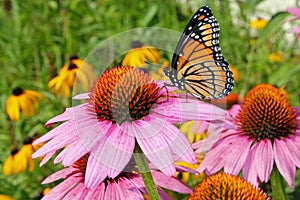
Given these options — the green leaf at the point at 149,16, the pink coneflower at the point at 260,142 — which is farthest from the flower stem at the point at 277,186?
the green leaf at the point at 149,16

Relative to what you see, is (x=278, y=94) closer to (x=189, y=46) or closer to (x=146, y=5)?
(x=189, y=46)

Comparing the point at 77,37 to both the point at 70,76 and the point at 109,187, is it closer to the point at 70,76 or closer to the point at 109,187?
the point at 70,76

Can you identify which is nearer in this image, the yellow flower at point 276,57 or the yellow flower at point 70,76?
the yellow flower at point 70,76

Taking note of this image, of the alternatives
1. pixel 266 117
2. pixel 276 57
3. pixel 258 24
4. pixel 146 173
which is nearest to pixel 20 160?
pixel 266 117

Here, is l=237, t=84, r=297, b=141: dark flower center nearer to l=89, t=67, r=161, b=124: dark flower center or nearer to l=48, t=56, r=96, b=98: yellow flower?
l=89, t=67, r=161, b=124: dark flower center

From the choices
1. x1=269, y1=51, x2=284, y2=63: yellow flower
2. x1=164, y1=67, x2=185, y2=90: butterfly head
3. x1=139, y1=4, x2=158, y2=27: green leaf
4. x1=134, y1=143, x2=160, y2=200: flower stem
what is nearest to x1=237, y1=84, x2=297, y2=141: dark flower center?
x1=164, y1=67, x2=185, y2=90: butterfly head

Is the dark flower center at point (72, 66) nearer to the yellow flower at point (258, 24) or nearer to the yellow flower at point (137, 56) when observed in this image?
the yellow flower at point (137, 56)
